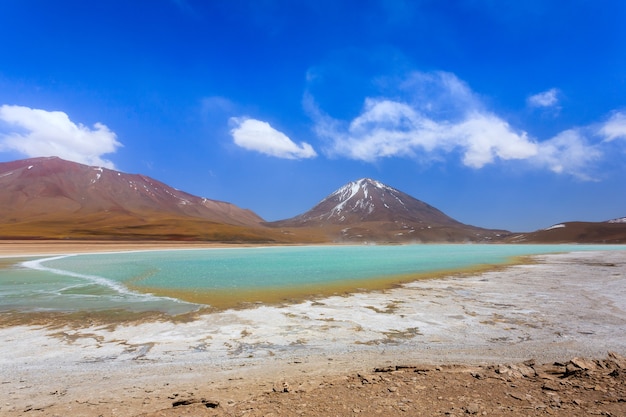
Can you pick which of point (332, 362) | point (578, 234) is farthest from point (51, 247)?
point (578, 234)

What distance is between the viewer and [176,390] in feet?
18.7

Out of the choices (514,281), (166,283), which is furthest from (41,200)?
(514,281)

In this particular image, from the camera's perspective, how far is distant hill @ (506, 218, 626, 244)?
152250mm

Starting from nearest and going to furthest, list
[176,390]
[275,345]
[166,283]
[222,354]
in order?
1. [176,390]
2. [222,354]
3. [275,345]
4. [166,283]

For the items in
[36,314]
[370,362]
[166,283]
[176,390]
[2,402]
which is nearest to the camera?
[2,402]

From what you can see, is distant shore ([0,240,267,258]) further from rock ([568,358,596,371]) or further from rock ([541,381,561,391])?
rock ([568,358,596,371])

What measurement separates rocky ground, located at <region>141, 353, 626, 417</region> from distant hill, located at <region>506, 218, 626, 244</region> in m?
180

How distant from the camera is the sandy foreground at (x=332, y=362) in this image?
16.3 ft

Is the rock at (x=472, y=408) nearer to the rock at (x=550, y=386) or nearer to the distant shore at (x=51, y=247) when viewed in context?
the rock at (x=550, y=386)

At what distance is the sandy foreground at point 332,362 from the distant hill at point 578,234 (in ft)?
579

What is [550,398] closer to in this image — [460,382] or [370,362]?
[460,382]

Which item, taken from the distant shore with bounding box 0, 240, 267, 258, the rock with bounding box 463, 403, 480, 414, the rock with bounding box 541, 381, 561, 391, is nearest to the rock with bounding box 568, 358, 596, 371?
the rock with bounding box 541, 381, 561, 391

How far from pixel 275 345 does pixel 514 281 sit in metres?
17.5

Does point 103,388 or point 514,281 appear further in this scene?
point 514,281
